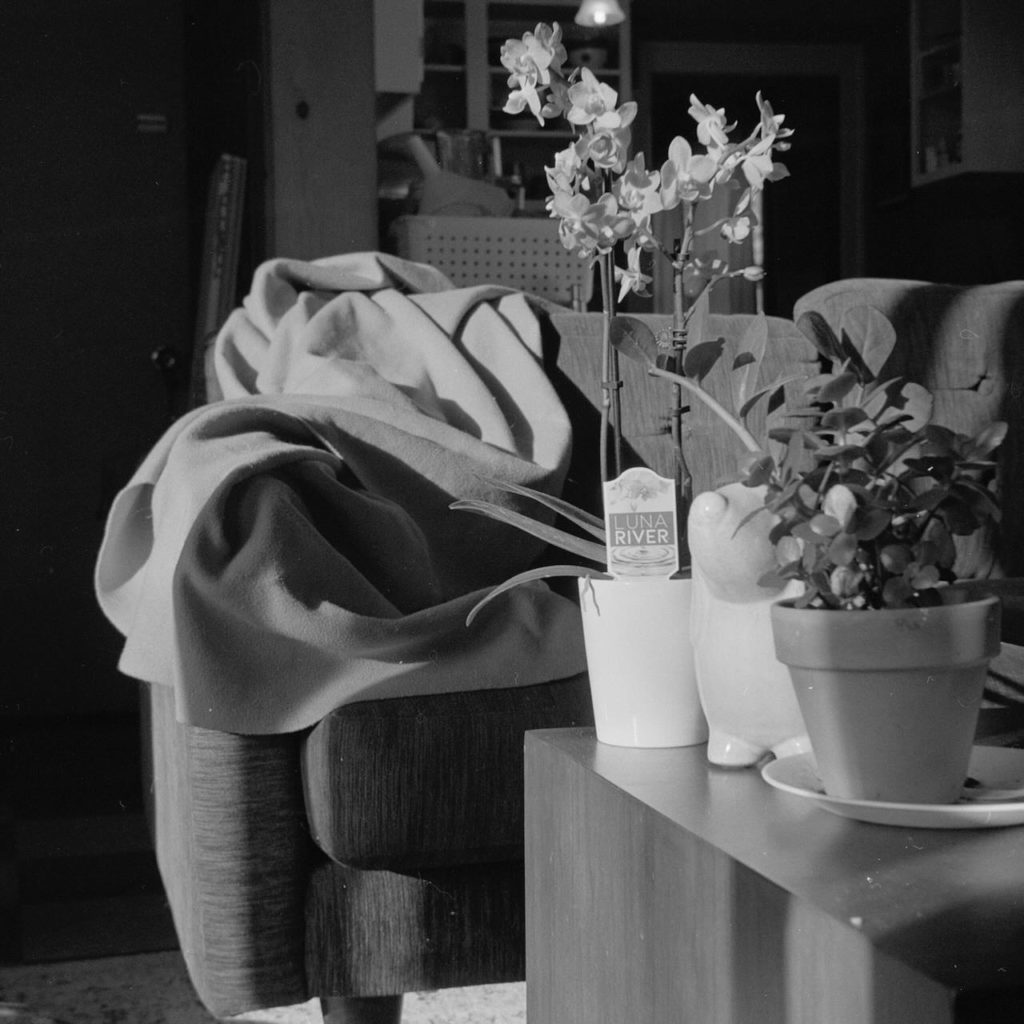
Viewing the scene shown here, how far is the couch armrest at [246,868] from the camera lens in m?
1.26

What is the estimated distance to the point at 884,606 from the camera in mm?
613

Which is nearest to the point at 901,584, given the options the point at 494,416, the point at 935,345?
the point at 494,416

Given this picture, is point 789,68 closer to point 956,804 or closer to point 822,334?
point 822,334

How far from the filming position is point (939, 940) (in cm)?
46

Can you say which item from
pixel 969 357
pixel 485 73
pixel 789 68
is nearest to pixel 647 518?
pixel 969 357

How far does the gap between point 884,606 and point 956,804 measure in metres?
0.09

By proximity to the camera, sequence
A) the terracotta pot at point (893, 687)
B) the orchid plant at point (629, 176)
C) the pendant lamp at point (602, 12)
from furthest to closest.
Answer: the pendant lamp at point (602, 12), the orchid plant at point (629, 176), the terracotta pot at point (893, 687)

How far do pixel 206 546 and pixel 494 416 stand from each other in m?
0.49

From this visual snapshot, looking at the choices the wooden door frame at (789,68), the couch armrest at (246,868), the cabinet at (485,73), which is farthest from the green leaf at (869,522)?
the wooden door frame at (789,68)

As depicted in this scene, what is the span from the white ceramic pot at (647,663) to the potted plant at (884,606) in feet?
0.61

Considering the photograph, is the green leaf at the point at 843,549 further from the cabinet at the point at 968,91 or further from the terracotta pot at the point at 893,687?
the cabinet at the point at 968,91

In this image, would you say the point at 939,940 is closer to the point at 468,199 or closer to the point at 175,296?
the point at 468,199

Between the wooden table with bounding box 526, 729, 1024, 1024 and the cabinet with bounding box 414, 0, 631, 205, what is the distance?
4152 mm

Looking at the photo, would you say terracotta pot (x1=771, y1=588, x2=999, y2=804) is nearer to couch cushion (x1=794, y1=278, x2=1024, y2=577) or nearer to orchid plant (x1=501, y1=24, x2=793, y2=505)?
orchid plant (x1=501, y1=24, x2=793, y2=505)
